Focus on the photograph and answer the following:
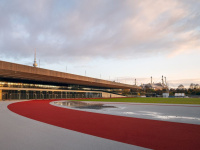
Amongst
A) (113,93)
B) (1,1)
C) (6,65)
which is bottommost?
(113,93)

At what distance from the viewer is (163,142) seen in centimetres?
545

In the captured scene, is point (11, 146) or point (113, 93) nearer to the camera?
point (11, 146)

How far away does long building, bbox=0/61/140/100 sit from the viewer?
100 feet

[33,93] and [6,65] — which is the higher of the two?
[6,65]

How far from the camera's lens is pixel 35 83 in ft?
148

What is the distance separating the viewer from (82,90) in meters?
63.4

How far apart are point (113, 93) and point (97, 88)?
13230 mm

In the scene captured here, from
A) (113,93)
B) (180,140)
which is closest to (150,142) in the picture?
(180,140)

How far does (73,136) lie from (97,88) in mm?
67795

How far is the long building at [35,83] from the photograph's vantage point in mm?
30578

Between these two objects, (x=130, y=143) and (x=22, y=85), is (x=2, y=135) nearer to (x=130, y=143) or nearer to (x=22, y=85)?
(x=130, y=143)

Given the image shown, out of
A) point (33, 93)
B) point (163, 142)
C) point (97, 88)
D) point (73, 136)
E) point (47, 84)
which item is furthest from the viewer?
point (97, 88)

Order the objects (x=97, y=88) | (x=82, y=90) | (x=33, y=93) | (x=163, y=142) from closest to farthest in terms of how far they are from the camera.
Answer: (x=163, y=142) → (x=33, y=93) → (x=82, y=90) → (x=97, y=88)

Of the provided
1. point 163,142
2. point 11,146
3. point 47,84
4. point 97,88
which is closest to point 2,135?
point 11,146
